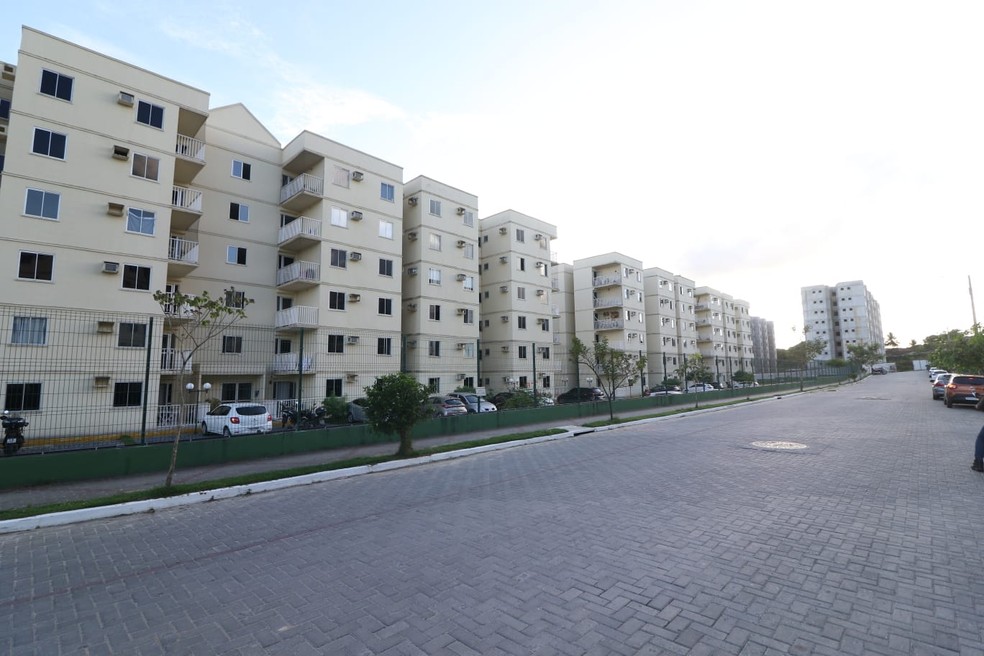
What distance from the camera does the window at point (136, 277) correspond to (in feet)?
63.5

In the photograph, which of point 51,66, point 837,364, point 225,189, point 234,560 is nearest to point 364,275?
point 225,189

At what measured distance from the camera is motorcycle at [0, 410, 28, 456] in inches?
405

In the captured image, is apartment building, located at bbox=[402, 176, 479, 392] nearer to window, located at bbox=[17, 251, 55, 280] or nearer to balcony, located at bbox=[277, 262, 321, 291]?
balcony, located at bbox=[277, 262, 321, 291]

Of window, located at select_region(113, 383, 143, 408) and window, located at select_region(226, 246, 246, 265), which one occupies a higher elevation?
window, located at select_region(226, 246, 246, 265)

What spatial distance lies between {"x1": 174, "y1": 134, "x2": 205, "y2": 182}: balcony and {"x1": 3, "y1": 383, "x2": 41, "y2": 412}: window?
14.6m

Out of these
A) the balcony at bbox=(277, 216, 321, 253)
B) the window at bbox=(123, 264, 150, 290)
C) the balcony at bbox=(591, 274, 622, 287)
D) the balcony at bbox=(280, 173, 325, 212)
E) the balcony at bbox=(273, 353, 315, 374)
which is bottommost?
the balcony at bbox=(273, 353, 315, 374)

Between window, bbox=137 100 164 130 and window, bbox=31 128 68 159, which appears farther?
window, bbox=137 100 164 130

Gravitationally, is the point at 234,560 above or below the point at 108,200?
below

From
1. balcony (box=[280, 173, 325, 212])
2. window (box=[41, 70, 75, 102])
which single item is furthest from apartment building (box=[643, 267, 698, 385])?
window (box=[41, 70, 75, 102])

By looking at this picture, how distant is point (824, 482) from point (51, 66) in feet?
96.2

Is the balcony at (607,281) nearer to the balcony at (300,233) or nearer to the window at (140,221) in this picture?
the balcony at (300,233)

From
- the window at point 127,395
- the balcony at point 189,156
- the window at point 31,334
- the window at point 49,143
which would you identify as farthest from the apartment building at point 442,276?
the window at point 31,334

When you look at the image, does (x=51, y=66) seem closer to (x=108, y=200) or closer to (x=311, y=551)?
(x=108, y=200)

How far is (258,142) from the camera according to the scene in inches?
Result: 1049
